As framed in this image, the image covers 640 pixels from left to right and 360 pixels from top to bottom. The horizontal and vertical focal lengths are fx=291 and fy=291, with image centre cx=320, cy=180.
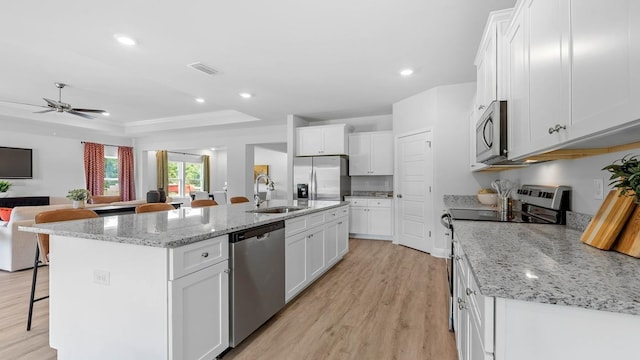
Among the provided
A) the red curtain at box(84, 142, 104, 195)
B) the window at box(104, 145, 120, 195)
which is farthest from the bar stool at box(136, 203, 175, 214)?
the window at box(104, 145, 120, 195)

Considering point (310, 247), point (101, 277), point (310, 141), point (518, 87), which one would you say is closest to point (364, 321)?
point (310, 247)

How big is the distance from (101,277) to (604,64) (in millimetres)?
2417

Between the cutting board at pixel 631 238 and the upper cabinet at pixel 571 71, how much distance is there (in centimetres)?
40

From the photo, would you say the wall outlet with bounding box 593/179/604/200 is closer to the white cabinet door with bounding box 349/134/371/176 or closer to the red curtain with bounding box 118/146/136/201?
the white cabinet door with bounding box 349/134/371/176

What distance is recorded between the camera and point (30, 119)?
609 cm

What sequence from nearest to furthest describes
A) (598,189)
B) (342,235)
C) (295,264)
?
(598,189), (295,264), (342,235)

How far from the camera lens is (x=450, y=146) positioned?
13.9ft

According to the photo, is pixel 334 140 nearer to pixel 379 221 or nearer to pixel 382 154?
pixel 382 154

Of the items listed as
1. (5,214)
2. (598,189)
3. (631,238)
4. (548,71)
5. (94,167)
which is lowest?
(5,214)

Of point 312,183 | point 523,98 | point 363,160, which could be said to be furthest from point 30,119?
point 523,98

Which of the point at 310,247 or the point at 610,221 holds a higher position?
the point at 610,221

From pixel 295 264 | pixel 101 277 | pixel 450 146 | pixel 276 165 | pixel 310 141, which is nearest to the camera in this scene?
pixel 101 277

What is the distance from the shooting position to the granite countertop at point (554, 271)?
75 centimetres

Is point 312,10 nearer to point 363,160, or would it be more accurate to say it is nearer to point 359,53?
point 359,53
